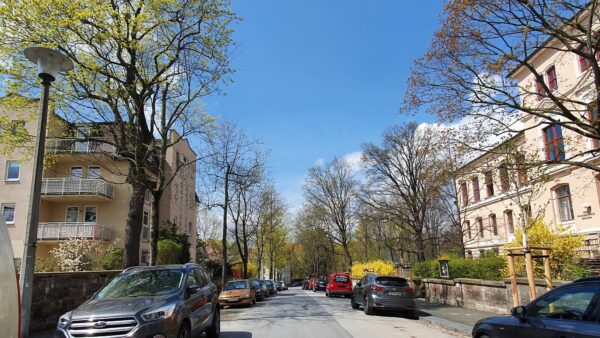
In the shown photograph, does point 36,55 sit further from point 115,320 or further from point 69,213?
point 69,213

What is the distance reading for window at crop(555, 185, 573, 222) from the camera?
1119 inches

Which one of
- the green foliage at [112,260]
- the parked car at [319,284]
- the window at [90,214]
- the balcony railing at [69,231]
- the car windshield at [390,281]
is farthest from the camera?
the parked car at [319,284]

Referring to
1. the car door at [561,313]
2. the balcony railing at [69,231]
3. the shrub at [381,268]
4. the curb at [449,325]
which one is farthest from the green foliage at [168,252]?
the car door at [561,313]

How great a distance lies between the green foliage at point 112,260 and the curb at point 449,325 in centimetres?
1919

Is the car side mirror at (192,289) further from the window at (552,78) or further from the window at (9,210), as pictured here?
the window at (9,210)

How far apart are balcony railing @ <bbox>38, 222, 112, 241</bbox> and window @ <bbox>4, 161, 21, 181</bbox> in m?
4.44

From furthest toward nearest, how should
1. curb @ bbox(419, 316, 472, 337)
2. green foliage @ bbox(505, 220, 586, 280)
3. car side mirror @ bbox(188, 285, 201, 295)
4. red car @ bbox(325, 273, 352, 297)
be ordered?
red car @ bbox(325, 273, 352, 297) < green foliage @ bbox(505, 220, 586, 280) < curb @ bbox(419, 316, 472, 337) < car side mirror @ bbox(188, 285, 201, 295)

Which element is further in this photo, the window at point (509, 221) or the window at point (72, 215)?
the window at point (509, 221)

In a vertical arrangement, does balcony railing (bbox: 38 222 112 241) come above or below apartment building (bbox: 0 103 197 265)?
below

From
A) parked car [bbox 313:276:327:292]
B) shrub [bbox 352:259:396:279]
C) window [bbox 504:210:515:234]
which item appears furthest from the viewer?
parked car [bbox 313:276:327:292]

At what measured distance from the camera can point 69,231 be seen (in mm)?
30062

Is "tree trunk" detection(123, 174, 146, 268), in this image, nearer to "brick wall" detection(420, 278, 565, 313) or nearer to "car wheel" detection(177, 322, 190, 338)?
"car wheel" detection(177, 322, 190, 338)

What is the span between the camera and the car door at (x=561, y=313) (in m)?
5.21

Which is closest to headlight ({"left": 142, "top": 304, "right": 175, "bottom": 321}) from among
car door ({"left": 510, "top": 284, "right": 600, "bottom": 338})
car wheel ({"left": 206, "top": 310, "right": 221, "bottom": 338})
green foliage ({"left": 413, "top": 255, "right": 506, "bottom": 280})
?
car wheel ({"left": 206, "top": 310, "right": 221, "bottom": 338})
